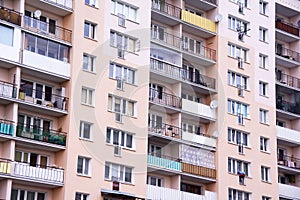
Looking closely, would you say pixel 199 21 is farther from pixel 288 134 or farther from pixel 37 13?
pixel 37 13

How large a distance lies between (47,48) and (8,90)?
4.64 m

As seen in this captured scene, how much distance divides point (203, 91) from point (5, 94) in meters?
18.3

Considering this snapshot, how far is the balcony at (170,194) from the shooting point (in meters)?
45.4

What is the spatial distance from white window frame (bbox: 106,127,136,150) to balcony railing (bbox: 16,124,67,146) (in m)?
3.57

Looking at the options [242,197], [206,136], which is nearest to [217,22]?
[206,136]

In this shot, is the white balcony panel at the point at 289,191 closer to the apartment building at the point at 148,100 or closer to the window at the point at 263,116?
the apartment building at the point at 148,100

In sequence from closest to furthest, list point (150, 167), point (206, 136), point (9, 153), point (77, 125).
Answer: point (9, 153)
point (77, 125)
point (150, 167)
point (206, 136)

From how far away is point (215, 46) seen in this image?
176ft

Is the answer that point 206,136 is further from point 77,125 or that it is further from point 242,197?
point 77,125

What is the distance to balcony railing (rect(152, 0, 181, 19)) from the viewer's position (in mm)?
50953

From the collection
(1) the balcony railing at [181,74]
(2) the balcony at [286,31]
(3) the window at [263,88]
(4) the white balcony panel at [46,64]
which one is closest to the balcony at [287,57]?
(2) the balcony at [286,31]

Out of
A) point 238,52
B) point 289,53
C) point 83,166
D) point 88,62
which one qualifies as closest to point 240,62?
point 238,52

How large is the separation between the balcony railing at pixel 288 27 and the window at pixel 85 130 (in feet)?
Result: 80.6

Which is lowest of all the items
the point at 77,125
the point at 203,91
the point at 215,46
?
the point at 77,125
